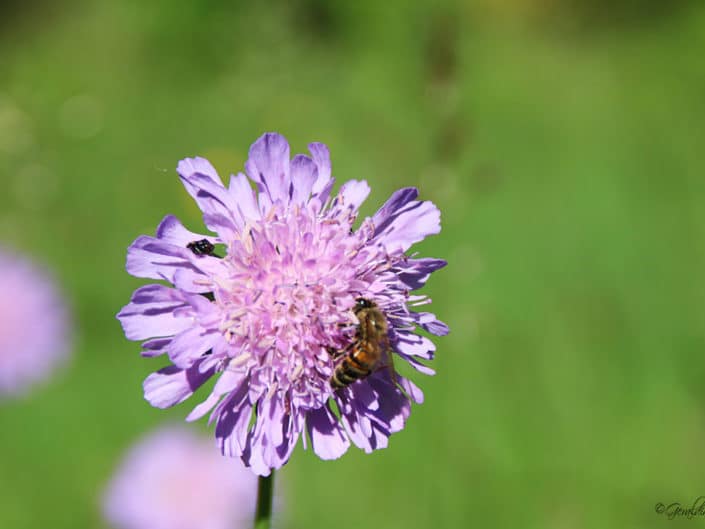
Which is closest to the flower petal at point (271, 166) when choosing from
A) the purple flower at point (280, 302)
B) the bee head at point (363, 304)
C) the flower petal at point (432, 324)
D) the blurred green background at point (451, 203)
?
the purple flower at point (280, 302)

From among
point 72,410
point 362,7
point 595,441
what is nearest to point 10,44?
point 362,7

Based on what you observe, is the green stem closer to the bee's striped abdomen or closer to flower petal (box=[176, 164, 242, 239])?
the bee's striped abdomen

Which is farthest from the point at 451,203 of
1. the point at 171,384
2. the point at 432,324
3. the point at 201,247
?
the point at 171,384

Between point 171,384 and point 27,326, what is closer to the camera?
point 171,384

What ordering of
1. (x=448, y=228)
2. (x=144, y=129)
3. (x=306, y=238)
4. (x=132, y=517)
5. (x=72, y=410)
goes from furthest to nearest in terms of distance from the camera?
(x=144, y=129), (x=448, y=228), (x=72, y=410), (x=132, y=517), (x=306, y=238)

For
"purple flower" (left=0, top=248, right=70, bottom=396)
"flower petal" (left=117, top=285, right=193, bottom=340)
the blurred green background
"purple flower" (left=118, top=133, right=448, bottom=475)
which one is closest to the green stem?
"purple flower" (left=118, top=133, right=448, bottom=475)

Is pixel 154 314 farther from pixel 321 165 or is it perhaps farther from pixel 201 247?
pixel 321 165

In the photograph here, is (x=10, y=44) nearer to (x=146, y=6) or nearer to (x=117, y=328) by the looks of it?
(x=146, y=6)
